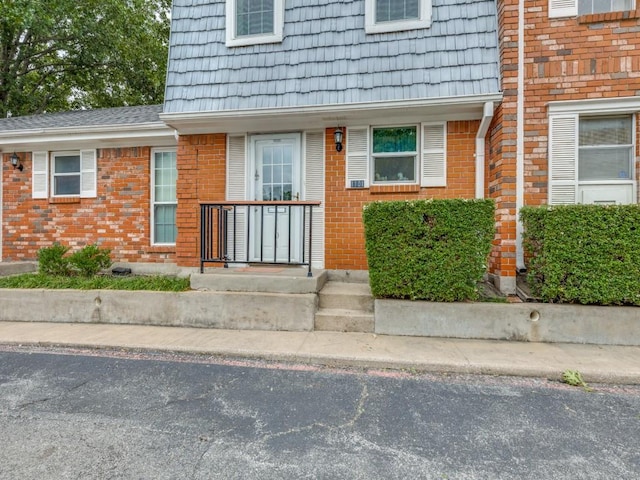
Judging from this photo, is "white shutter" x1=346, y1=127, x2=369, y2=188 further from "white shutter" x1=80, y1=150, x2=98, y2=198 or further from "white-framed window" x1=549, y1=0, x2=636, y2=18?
"white shutter" x1=80, y1=150, x2=98, y2=198

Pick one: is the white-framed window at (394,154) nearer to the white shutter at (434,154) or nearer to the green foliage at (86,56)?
the white shutter at (434,154)

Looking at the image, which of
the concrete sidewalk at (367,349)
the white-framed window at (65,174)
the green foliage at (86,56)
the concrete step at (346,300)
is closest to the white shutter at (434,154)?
the concrete step at (346,300)

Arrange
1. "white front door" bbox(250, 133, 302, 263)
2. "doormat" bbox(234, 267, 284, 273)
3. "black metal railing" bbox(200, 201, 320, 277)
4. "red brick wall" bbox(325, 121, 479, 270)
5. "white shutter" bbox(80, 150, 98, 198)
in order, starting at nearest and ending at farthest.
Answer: "doormat" bbox(234, 267, 284, 273) → "red brick wall" bbox(325, 121, 479, 270) → "black metal railing" bbox(200, 201, 320, 277) → "white front door" bbox(250, 133, 302, 263) → "white shutter" bbox(80, 150, 98, 198)

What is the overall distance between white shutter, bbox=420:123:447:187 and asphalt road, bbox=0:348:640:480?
3127mm

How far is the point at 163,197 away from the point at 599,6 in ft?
25.6

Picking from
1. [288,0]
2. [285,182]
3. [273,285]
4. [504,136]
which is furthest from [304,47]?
[273,285]

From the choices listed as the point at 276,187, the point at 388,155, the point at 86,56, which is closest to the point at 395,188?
the point at 388,155

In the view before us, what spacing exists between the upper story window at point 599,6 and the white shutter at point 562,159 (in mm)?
1524

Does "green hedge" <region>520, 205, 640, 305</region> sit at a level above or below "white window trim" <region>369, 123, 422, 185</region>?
below

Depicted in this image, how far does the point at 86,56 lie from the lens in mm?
14719

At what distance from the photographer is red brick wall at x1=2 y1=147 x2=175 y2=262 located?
7.01 m

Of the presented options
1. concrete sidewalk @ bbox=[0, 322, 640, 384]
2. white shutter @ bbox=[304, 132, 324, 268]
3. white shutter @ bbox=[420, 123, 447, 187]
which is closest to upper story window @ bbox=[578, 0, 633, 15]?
white shutter @ bbox=[420, 123, 447, 187]

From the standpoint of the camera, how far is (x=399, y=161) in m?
5.68

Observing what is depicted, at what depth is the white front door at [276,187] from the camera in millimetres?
5938
